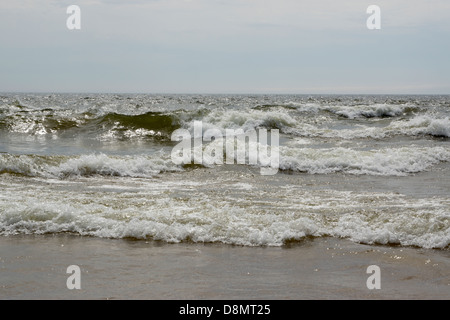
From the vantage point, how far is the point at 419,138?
66.5 feet

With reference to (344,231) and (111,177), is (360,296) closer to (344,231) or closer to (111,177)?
(344,231)

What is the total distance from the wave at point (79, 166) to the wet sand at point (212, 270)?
522 cm

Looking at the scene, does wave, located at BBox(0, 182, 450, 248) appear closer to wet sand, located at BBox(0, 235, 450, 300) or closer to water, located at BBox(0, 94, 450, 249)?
water, located at BBox(0, 94, 450, 249)

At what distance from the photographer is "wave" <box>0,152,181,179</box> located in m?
10.9

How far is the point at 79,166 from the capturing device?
11438 millimetres

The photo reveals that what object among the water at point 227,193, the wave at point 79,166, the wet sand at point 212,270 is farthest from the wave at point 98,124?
the wet sand at point 212,270

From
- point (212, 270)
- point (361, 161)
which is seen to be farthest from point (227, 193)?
point (361, 161)

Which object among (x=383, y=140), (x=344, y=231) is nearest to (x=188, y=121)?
(x=383, y=140)

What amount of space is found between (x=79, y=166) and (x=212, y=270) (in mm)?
7351

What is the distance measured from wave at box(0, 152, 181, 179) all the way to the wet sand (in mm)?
5222

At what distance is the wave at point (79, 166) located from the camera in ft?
35.9

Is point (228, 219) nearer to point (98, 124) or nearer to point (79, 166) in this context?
point (79, 166)
